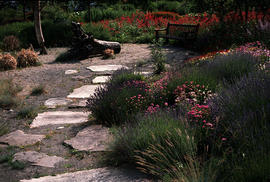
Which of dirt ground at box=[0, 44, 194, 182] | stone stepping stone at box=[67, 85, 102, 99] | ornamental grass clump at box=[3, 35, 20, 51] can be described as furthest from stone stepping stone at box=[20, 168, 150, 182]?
ornamental grass clump at box=[3, 35, 20, 51]

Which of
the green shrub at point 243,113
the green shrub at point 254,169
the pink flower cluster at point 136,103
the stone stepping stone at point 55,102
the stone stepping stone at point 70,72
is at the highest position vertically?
the green shrub at point 243,113

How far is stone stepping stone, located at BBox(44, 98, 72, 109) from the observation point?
6405mm

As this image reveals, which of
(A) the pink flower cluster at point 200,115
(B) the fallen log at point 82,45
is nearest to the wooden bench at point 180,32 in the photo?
(B) the fallen log at point 82,45

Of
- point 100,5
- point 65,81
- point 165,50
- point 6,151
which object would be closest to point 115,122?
point 6,151

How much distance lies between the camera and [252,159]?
8.18 feet

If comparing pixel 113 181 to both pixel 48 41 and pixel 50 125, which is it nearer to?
pixel 50 125

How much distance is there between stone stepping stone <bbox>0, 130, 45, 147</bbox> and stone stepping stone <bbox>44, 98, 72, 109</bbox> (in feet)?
4.92

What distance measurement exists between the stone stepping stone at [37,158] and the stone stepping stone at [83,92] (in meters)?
2.73

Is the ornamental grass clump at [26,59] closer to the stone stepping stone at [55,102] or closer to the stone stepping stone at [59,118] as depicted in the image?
the stone stepping stone at [55,102]

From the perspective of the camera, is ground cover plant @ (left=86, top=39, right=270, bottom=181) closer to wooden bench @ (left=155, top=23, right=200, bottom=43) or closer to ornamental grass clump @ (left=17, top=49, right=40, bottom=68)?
ornamental grass clump @ (left=17, top=49, right=40, bottom=68)

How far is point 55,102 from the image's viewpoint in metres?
6.61

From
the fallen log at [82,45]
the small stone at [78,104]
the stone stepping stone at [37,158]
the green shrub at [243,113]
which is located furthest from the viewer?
the fallen log at [82,45]

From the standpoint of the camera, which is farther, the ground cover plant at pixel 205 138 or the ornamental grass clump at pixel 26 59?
the ornamental grass clump at pixel 26 59

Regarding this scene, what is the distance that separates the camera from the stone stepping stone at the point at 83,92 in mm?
6857
